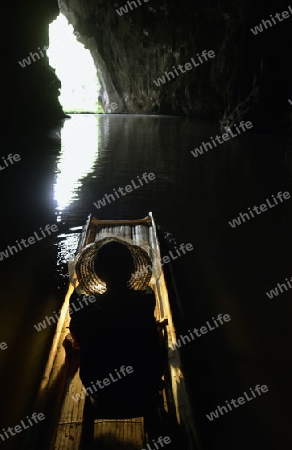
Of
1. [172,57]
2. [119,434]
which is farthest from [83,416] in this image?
[172,57]

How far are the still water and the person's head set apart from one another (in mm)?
1122

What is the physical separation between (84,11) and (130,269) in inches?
1515

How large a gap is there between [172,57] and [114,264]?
34.2 metres

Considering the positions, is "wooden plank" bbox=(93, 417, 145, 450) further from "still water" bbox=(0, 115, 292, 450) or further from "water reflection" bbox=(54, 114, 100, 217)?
"water reflection" bbox=(54, 114, 100, 217)

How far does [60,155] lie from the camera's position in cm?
1420

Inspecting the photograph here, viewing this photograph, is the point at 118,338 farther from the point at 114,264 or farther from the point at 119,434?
the point at 119,434

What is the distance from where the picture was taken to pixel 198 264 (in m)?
5.49

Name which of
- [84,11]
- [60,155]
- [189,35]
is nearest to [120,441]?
[60,155]

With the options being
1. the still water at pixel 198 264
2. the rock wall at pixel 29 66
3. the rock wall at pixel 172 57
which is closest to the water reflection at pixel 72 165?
the still water at pixel 198 264

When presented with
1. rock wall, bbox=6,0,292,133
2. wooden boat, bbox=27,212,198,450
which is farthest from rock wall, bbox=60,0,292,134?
wooden boat, bbox=27,212,198,450

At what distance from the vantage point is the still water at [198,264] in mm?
3111

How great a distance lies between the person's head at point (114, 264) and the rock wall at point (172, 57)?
64.9ft

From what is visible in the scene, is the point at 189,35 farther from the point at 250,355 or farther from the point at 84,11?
the point at 250,355

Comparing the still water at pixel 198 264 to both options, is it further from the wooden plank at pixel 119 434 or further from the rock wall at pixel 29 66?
the rock wall at pixel 29 66
